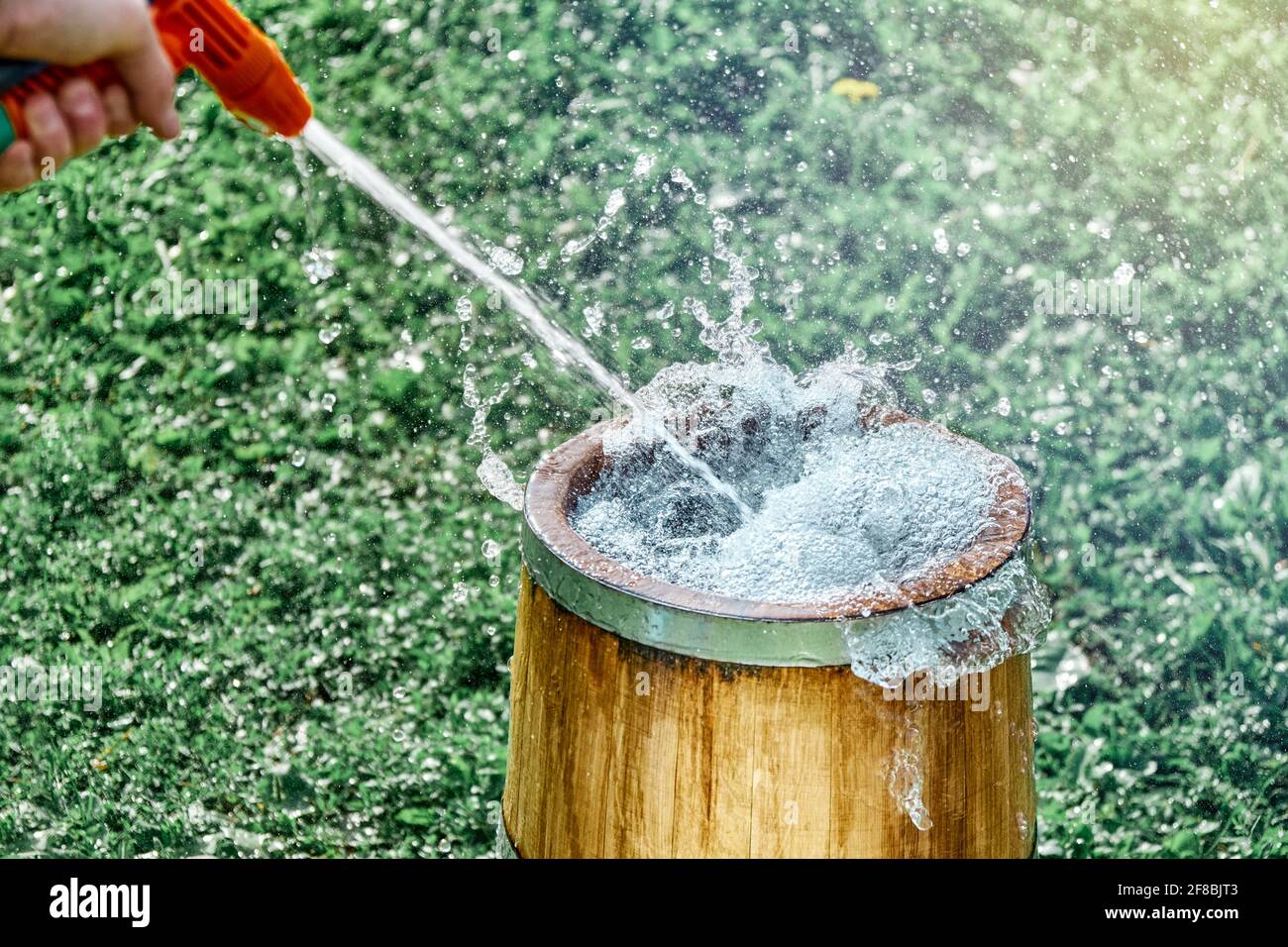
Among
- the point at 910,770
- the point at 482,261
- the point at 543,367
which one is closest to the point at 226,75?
the point at 910,770

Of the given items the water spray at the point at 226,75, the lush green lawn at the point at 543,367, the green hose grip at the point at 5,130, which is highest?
the water spray at the point at 226,75

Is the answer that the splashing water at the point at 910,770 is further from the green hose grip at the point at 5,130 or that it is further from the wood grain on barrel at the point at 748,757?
the green hose grip at the point at 5,130

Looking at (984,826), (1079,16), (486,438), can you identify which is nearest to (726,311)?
(486,438)

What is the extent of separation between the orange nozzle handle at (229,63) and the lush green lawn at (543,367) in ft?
5.37

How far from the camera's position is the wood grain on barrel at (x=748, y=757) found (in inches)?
67.5

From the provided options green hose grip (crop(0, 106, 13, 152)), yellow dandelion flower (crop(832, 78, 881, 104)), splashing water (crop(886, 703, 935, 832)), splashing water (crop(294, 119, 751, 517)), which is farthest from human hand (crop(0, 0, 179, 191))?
yellow dandelion flower (crop(832, 78, 881, 104))

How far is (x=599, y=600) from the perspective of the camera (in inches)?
69.5

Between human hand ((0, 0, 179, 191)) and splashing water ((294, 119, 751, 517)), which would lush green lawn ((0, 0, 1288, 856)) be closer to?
splashing water ((294, 119, 751, 517))

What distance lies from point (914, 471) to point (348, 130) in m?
3.10

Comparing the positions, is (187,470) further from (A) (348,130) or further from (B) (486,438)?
(A) (348,130)

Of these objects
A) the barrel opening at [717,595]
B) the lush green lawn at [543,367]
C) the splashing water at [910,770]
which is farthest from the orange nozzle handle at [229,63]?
the lush green lawn at [543,367]

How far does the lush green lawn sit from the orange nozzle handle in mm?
1636

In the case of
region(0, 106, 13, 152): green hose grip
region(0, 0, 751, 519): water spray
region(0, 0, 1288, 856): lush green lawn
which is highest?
region(0, 0, 751, 519): water spray

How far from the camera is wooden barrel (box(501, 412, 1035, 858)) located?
1701mm
